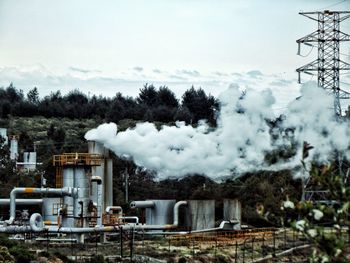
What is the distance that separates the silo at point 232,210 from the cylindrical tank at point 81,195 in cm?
1131

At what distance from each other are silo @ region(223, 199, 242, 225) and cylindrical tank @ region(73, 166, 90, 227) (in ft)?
37.1

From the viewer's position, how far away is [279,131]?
2457 inches

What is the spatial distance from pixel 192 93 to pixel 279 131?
59298 mm

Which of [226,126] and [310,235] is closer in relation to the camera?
[310,235]

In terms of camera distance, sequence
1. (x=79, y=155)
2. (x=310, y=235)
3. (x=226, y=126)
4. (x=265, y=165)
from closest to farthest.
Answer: (x=310, y=235) < (x=79, y=155) < (x=226, y=126) < (x=265, y=165)

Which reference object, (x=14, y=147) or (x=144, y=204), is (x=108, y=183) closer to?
(x=144, y=204)

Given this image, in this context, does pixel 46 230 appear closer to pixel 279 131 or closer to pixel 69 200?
pixel 69 200

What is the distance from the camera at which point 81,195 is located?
55.5m

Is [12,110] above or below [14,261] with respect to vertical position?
above

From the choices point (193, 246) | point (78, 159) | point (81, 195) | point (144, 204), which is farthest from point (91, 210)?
point (193, 246)

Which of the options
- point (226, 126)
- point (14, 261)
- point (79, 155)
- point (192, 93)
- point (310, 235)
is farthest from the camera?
point (192, 93)

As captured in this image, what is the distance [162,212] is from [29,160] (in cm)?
2976

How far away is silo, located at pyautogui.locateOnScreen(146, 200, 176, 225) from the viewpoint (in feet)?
202

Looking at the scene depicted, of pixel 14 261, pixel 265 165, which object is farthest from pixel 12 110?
pixel 14 261
